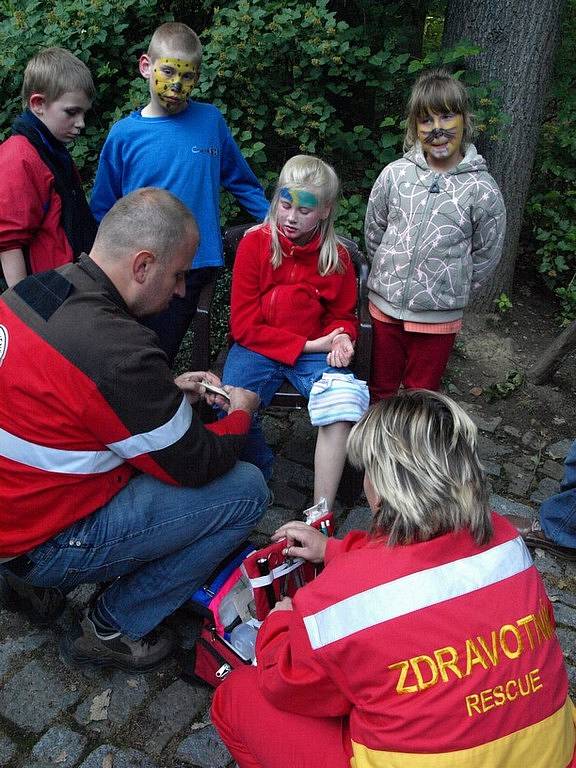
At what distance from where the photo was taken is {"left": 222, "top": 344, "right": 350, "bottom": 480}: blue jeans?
133 inches

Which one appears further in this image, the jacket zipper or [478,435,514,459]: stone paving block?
[478,435,514,459]: stone paving block

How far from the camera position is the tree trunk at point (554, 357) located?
450 cm

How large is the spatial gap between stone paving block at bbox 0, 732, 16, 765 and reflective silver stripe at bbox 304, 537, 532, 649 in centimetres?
134

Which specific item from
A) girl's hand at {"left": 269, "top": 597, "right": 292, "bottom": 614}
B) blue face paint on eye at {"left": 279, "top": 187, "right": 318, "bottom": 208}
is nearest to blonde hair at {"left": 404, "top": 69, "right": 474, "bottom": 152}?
blue face paint on eye at {"left": 279, "top": 187, "right": 318, "bottom": 208}

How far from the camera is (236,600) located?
2576 mm

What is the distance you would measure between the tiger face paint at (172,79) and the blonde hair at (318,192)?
25.0 inches

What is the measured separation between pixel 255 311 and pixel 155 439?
1366 millimetres

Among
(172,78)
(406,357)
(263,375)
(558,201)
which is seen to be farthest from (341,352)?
(558,201)

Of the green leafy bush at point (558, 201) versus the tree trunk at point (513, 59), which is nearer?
the tree trunk at point (513, 59)

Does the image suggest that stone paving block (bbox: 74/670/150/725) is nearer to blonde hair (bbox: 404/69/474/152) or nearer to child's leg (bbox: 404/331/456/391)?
child's leg (bbox: 404/331/456/391)

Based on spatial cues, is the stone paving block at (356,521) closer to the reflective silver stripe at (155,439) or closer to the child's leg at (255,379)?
the child's leg at (255,379)

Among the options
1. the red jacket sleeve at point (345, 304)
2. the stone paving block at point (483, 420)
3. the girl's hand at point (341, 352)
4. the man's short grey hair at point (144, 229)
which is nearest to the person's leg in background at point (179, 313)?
the red jacket sleeve at point (345, 304)

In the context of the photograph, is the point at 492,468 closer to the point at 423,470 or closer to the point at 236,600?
the point at 236,600

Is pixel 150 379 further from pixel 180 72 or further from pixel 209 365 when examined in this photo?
pixel 180 72
